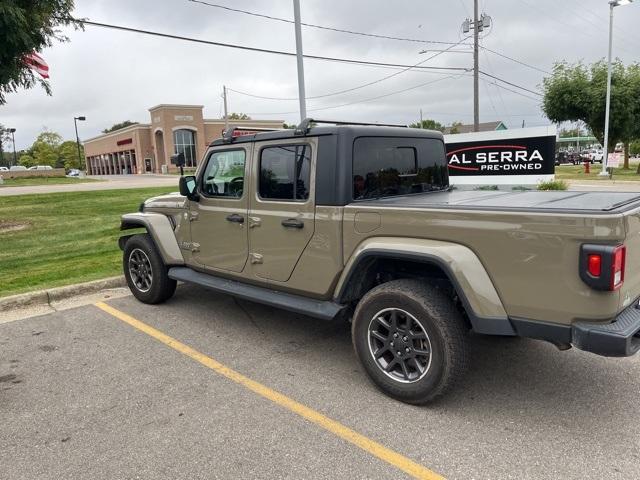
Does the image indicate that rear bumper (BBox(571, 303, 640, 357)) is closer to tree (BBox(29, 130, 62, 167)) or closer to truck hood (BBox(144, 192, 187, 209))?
truck hood (BBox(144, 192, 187, 209))

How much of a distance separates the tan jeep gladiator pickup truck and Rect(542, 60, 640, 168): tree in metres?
28.8

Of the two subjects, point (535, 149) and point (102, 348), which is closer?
point (102, 348)

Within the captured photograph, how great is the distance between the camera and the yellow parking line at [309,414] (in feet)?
8.75

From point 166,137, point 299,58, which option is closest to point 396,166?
point 299,58

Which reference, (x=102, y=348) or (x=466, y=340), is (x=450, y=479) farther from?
(x=102, y=348)

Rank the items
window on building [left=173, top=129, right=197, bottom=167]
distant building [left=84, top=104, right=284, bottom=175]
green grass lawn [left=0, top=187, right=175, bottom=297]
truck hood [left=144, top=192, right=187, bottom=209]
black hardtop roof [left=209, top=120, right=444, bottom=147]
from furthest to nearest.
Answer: window on building [left=173, top=129, right=197, bottom=167]
distant building [left=84, top=104, right=284, bottom=175]
green grass lawn [left=0, top=187, right=175, bottom=297]
truck hood [left=144, top=192, right=187, bottom=209]
black hardtop roof [left=209, top=120, right=444, bottom=147]

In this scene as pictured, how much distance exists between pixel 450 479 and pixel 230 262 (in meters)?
2.72

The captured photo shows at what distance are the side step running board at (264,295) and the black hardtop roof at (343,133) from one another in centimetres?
129

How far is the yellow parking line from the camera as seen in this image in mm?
2666

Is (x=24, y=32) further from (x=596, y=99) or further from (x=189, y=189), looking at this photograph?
(x=596, y=99)

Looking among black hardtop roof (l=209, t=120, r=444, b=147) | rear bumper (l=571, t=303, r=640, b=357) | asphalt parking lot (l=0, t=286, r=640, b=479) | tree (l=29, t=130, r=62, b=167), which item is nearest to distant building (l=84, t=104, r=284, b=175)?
tree (l=29, t=130, r=62, b=167)

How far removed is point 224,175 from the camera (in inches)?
184

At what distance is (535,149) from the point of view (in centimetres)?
1204

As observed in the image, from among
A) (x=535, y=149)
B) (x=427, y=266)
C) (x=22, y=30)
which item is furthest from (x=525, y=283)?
(x=535, y=149)
